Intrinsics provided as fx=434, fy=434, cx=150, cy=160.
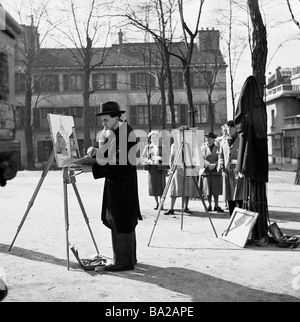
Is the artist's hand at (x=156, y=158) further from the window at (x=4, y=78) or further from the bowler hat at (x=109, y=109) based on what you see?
the window at (x=4, y=78)

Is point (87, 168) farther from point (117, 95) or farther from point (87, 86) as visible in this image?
point (117, 95)

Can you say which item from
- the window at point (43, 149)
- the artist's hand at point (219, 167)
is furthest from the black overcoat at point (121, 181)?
the window at point (43, 149)

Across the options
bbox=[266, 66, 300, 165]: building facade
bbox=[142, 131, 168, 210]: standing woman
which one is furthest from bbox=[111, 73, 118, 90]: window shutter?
bbox=[142, 131, 168, 210]: standing woman

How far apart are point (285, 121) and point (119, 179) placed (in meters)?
39.4

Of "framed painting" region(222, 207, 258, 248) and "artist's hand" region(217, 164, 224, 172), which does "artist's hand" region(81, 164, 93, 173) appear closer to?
"framed painting" region(222, 207, 258, 248)

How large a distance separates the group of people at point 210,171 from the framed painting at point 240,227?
1476mm

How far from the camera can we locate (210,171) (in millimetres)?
9367

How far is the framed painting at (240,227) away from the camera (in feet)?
20.2

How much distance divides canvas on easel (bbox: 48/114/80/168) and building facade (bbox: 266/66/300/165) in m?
34.7

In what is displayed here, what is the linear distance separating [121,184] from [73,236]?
7.47 feet

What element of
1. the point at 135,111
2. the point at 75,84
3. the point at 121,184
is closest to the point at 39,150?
the point at 75,84

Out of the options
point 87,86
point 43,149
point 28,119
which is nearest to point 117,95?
point 43,149

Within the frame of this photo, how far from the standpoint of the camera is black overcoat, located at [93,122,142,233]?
4.98m
